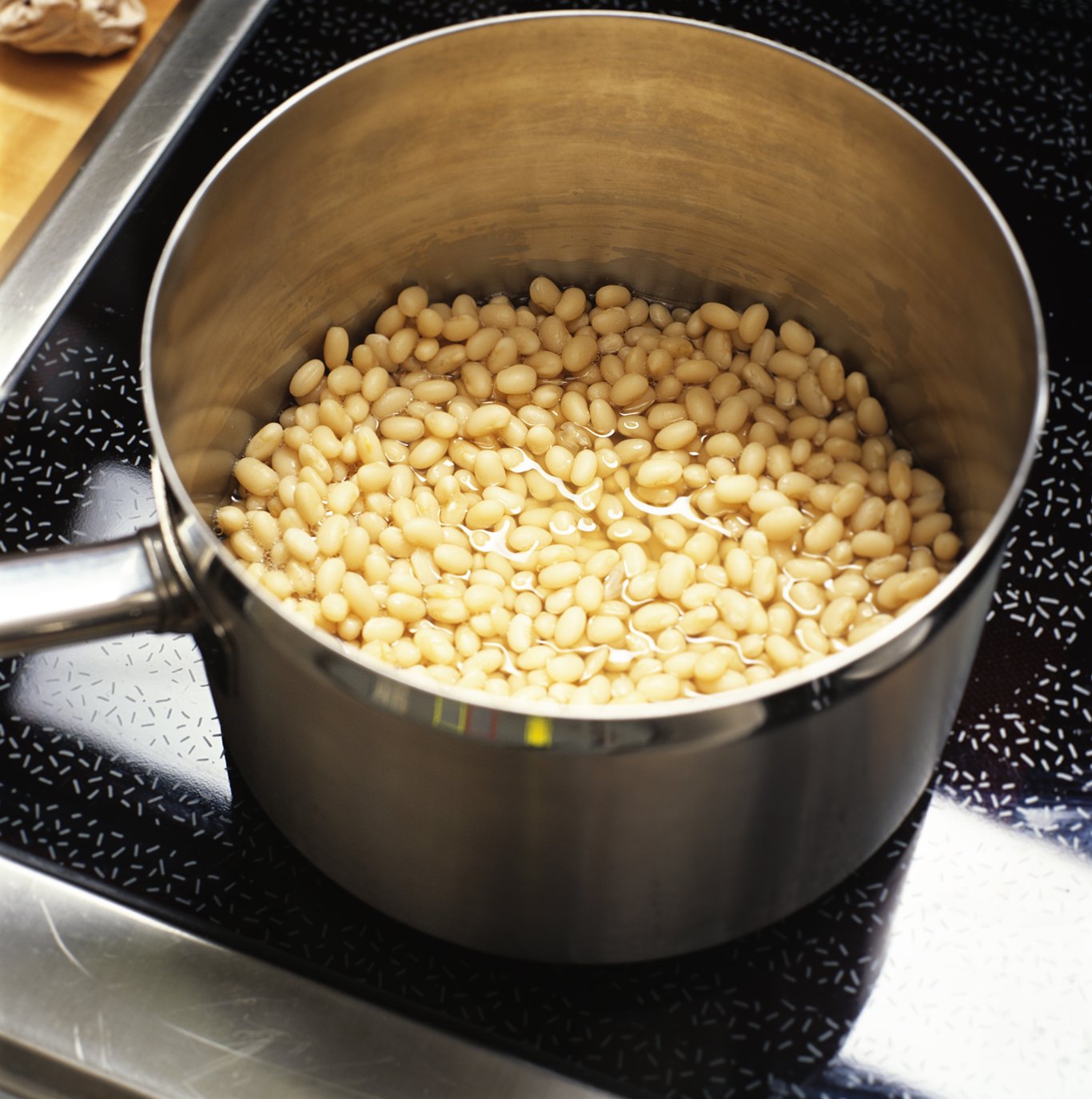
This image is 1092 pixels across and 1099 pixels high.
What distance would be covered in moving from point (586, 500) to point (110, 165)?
37 cm

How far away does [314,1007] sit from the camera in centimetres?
56

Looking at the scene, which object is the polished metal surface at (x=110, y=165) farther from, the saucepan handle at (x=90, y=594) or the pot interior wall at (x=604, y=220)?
the saucepan handle at (x=90, y=594)

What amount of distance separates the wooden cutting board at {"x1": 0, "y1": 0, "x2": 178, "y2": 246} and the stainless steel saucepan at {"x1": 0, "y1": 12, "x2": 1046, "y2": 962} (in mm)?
291

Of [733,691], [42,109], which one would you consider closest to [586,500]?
[733,691]

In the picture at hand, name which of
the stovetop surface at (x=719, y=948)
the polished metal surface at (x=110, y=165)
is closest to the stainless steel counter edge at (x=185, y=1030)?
the stovetop surface at (x=719, y=948)

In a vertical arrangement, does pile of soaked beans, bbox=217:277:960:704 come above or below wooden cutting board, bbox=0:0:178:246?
below

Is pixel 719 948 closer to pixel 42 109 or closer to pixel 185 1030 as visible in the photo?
pixel 185 1030

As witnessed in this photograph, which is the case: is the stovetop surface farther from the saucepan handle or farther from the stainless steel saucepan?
the saucepan handle

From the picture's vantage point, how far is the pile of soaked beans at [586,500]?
0.63 m

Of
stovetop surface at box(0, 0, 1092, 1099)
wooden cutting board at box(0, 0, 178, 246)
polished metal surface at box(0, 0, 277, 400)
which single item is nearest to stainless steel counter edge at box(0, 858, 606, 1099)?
stovetop surface at box(0, 0, 1092, 1099)

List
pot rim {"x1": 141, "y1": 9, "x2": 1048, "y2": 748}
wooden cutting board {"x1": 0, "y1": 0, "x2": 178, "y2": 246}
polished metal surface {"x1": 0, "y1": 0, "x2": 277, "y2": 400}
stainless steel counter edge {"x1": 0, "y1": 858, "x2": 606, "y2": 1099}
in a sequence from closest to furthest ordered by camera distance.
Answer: pot rim {"x1": 141, "y1": 9, "x2": 1048, "y2": 748} < stainless steel counter edge {"x1": 0, "y1": 858, "x2": 606, "y2": 1099} < polished metal surface {"x1": 0, "y1": 0, "x2": 277, "y2": 400} < wooden cutting board {"x1": 0, "y1": 0, "x2": 178, "y2": 246}

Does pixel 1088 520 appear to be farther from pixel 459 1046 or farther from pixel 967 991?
pixel 459 1046

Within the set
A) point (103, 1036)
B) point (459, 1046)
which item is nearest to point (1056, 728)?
point (459, 1046)

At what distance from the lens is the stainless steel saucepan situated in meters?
0.44
